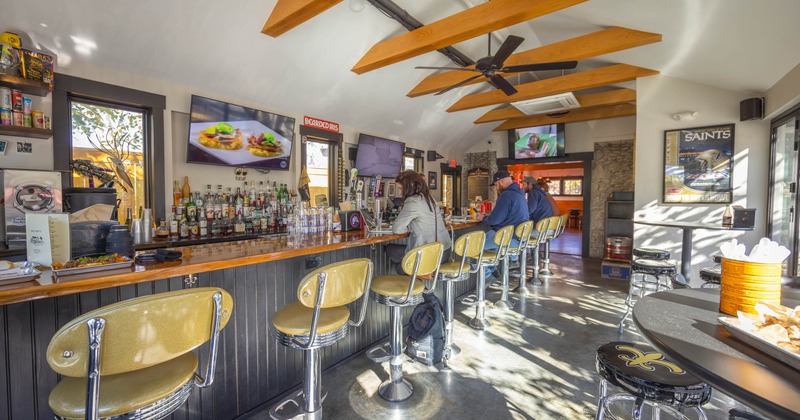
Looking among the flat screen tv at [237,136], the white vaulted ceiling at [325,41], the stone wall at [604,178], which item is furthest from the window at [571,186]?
the flat screen tv at [237,136]

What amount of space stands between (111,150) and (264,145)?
169cm

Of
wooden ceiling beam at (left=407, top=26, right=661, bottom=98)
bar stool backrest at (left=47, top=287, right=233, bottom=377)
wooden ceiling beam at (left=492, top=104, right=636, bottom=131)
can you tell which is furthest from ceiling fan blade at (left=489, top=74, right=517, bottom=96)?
bar stool backrest at (left=47, top=287, right=233, bottom=377)

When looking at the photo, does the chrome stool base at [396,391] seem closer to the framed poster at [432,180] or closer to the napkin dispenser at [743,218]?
the napkin dispenser at [743,218]

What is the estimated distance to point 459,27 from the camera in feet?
12.3

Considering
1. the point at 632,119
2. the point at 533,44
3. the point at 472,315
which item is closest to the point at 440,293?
the point at 472,315

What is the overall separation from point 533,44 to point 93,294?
22.7 ft

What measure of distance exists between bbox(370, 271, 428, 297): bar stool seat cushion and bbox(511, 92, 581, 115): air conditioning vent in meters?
4.98

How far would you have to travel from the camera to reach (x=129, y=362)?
107 centimetres

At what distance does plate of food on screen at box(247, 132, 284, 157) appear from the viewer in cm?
470

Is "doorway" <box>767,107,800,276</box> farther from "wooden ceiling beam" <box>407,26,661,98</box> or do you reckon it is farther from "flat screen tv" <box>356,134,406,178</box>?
"flat screen tv" <box>356,134,406,178</box>

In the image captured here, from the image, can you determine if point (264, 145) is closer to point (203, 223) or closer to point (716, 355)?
point (203, 223)

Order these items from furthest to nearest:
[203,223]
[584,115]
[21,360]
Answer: [584,115]
[203,223]
[21,360]

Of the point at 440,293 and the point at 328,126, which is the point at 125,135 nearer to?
the point at 328,126

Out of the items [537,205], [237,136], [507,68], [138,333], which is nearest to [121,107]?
[237,136]
